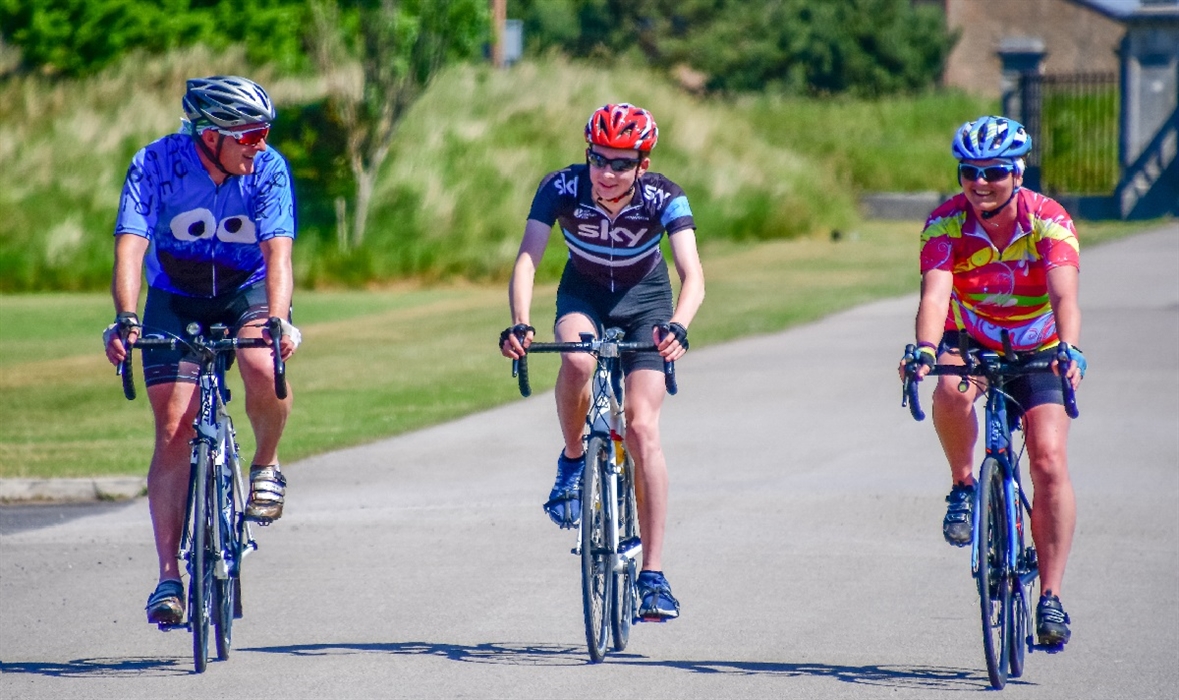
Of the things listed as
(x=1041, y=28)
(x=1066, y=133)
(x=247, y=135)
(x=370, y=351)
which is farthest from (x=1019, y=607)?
(x=1041, y=28)

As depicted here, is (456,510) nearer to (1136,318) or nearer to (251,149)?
(251,149)

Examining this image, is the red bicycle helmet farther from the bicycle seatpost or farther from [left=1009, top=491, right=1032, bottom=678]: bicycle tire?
[left=1009, top=491, right=1032, bottom=678]: bicycle tire

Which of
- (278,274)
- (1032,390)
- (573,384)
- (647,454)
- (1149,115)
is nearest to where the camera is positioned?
(1032,390)

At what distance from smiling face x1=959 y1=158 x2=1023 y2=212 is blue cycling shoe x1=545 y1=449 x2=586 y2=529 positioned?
173cm

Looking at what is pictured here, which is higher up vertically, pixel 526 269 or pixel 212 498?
pixel 526 269

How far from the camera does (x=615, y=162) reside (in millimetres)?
6949

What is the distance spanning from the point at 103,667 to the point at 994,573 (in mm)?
3144

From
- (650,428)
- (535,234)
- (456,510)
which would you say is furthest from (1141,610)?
(456,510)

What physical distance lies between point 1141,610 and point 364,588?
3231mm

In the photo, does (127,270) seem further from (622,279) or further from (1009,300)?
(1009,300)

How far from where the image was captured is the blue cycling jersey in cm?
677

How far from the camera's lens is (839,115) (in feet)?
143

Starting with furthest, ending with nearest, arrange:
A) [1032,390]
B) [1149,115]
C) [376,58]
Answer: [1149,115] < [376,58] < [1032,390]

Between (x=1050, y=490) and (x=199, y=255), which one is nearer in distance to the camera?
(x=1050, y=490)
